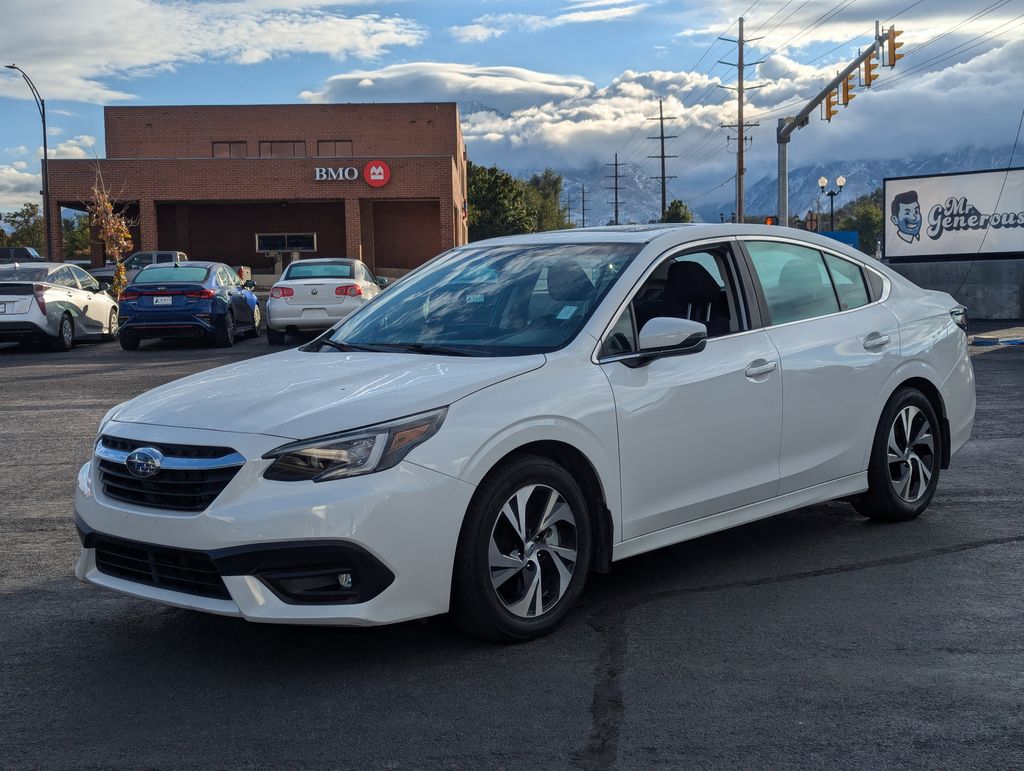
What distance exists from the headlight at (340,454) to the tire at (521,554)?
1.31 feet

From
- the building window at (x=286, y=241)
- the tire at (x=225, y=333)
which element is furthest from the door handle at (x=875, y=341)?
the building window at (x=286, y=241)

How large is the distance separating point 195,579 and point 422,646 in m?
0.92

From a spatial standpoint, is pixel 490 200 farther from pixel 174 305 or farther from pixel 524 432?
pixel 524 432

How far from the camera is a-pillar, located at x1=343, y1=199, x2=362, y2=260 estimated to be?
165 feet

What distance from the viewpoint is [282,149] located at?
6159 cm

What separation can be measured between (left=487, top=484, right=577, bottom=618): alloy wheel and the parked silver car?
680 inches

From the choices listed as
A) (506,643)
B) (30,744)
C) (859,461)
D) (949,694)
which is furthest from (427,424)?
(859,461)

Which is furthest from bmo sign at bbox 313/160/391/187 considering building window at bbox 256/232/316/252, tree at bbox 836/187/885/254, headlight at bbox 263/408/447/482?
tree at bbox 836/187/885/254

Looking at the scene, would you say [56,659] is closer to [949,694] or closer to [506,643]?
[506,643]

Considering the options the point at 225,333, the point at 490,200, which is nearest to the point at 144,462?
the point at 225,333

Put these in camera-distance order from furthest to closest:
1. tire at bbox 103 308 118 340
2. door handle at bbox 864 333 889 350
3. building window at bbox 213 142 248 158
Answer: building window at bbox 213 142 248 158, tire at bbox 103 308 118 340, door handle at bbox 864 333 889 350

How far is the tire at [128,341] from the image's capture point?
2042cm

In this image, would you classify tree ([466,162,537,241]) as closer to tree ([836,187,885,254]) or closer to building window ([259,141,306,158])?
building window ([259,141,306,158])

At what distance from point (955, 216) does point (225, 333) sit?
17.5m
